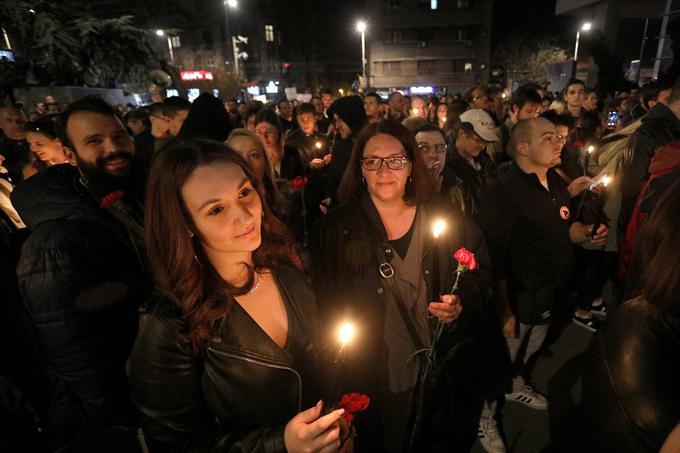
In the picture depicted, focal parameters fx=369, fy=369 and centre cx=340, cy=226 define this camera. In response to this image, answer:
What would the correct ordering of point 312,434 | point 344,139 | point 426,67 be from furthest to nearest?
point 426,67 < point 344,139 < point 312,434

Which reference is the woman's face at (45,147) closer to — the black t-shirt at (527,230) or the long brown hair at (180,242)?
the long brown hair at (180,242)

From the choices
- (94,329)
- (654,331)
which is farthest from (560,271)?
(94,329)

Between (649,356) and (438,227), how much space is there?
1438mm

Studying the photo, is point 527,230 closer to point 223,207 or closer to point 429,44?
point 223,207

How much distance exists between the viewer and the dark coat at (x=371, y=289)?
2.50 m

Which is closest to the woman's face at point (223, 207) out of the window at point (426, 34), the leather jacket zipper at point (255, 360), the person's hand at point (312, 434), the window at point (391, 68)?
the leather jacket zipper at point (255, 360)

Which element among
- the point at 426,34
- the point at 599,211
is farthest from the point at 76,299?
the point at 426,34

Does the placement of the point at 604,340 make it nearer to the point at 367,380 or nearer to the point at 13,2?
the point at 367,380

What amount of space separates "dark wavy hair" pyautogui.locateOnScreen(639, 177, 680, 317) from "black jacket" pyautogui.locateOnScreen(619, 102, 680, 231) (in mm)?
3389

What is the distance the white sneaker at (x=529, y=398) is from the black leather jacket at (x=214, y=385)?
2.91 meters

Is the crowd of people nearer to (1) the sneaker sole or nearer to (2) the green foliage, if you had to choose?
(1) the sneaker sole

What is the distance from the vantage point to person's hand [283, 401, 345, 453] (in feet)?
4.50

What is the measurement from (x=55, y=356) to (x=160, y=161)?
122cm

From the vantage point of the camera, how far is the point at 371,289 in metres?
2.49
